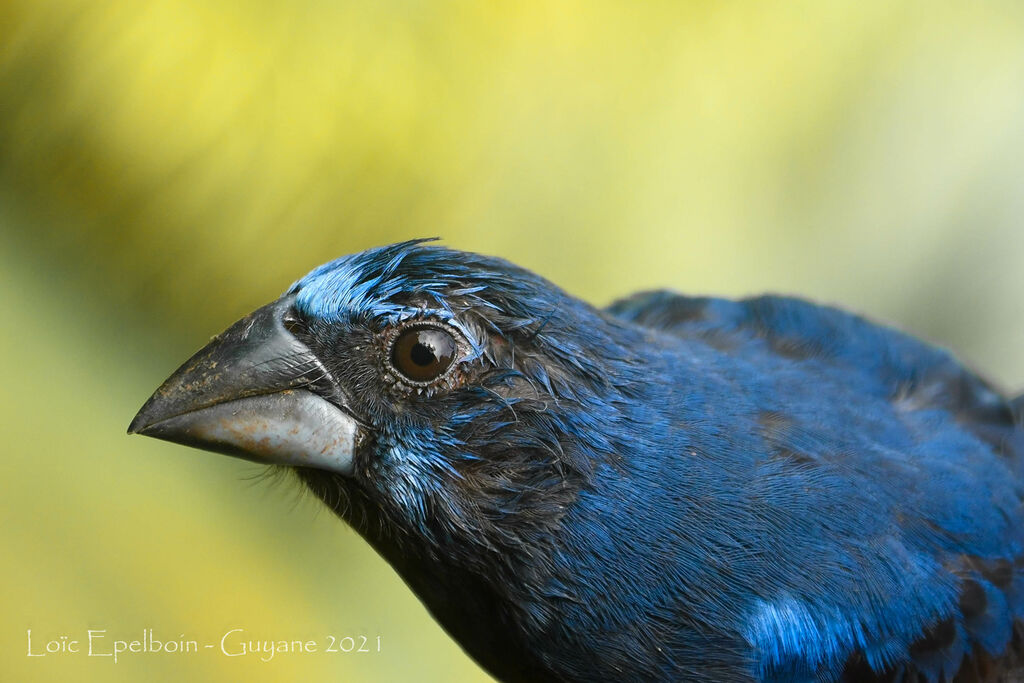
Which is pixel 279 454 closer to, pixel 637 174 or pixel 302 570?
pixel 302 570

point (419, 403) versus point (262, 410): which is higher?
point (419, 403)

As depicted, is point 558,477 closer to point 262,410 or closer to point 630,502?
point 630,502

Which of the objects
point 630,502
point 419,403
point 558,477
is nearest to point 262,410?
point 419,403

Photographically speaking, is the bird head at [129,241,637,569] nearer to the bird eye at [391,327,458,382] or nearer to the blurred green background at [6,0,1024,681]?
the bird eye at [391,327,458,382]

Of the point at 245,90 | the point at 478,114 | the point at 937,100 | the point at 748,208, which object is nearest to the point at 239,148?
the point at 245,90

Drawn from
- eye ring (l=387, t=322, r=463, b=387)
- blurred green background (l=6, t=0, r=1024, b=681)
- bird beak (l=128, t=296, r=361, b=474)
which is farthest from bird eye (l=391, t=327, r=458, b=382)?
blurred green background (l=6, t=0, r=1024, b=681)

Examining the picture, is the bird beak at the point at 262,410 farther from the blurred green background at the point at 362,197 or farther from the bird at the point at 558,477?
the blurred green background at the point at 362,197

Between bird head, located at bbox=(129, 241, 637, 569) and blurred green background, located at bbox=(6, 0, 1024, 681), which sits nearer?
bird head, located at bbox=(129, 241, 637, 569)
